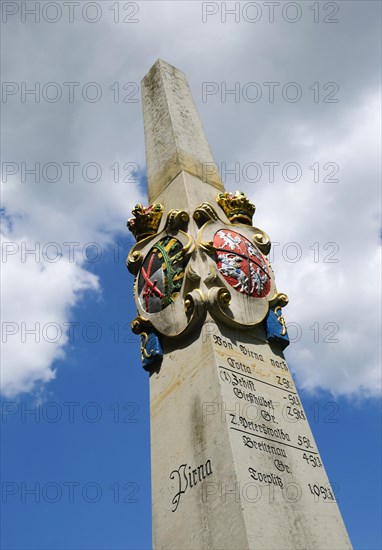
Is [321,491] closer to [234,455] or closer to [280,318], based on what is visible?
[234,455]

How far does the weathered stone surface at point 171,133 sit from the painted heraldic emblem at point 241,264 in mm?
2274

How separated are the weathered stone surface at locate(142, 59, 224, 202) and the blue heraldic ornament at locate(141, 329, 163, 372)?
3.74 meters

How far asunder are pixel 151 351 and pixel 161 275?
1390mm

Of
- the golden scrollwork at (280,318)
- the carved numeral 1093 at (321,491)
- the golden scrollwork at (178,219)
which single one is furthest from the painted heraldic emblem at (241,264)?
the carved numeral 1093 at (321,491)

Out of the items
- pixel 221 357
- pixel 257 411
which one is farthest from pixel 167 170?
pixel 257 411

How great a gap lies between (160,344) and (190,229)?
212 centimetres

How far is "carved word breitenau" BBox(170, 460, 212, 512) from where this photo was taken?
7.94 meters

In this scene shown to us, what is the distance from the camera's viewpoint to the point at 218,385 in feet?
27.7

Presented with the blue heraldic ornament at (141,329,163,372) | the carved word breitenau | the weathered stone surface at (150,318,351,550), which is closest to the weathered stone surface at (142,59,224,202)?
the blue heraldic ornament at (141,329,163,372)

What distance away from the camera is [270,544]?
696 cm

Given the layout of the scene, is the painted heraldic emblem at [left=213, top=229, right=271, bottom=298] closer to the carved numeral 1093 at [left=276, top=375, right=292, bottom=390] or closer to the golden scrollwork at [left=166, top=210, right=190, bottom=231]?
the golden scrollwork at [left=166, top=210, right=190, bottom=231]

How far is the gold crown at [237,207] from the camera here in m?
11.7

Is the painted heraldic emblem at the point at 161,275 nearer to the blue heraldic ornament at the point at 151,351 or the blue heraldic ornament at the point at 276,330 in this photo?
the blue heraldic ornament at the point at 151,351

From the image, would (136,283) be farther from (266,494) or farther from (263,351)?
(266,494)
